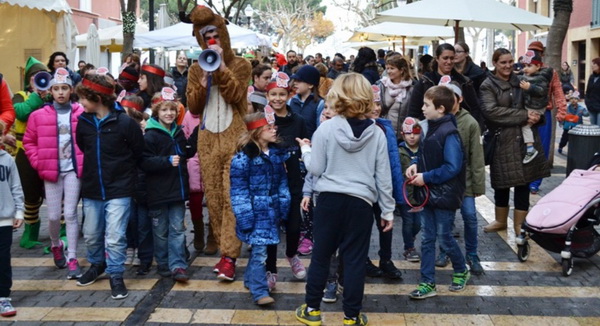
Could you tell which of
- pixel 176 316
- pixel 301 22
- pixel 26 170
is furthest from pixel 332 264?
pixel 301 22

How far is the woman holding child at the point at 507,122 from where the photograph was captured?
7793mm

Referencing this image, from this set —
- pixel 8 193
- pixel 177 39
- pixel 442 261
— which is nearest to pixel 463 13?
pixel 442 261

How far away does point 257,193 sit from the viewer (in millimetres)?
5961

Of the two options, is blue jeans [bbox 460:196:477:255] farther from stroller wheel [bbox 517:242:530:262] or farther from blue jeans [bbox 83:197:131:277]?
blue jeans [bbox 83:197:131:277]

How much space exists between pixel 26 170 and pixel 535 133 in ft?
16.8

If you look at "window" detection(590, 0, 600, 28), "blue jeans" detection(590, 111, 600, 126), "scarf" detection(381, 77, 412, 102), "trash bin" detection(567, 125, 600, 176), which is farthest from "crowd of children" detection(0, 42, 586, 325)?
"window" detection(590, 0, 600, 28)

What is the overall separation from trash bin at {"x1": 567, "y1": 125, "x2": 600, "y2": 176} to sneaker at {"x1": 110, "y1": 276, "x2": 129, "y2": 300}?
659cm

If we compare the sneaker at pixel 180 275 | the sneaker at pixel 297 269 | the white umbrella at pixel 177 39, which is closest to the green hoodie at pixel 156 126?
the sneaker at pixel 180 275

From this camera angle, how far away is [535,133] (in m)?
7.91

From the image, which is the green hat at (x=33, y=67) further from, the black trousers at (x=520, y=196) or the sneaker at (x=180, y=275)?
the black trousers at (x=520, y=196)

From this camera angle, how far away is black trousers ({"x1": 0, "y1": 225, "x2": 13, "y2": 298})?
18.9ft

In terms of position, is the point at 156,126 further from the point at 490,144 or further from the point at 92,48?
the point at 92,48

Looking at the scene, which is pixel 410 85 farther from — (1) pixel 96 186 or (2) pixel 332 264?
(1) pixel 96 186

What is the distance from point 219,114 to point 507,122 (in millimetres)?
2945
